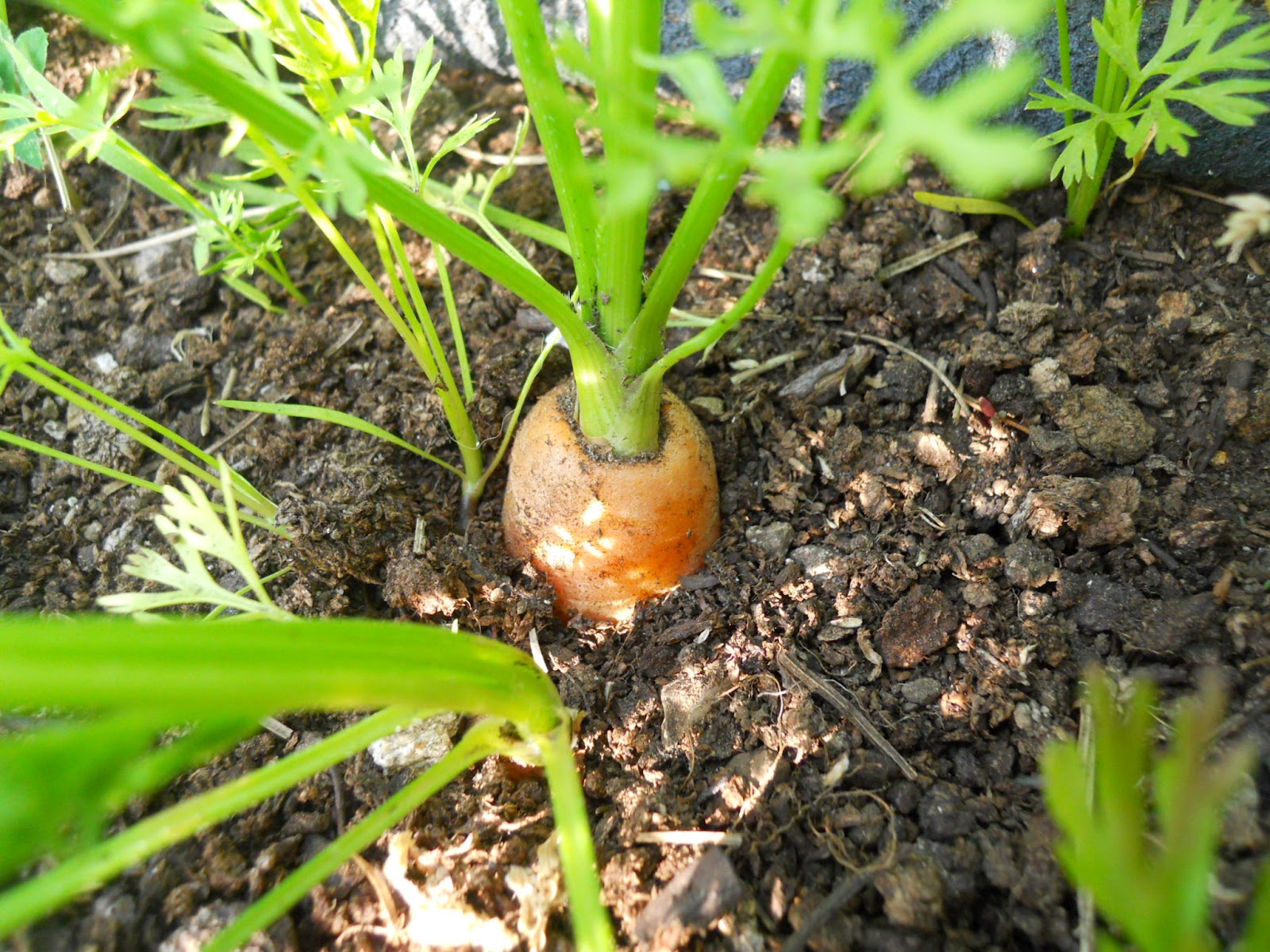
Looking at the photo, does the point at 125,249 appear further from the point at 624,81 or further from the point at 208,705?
the point at 208,705

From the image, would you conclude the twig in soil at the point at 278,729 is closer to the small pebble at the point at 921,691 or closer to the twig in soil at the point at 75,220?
the small pebble at the point at 921,691

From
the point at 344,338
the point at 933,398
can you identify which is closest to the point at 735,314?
the point at 933,398

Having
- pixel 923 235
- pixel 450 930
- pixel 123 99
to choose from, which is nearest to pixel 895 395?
pixel 923 235

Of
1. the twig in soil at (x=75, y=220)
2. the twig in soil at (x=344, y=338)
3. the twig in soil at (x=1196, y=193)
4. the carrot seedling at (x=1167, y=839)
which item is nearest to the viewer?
the carrot seedling at (x=1167, y=839)

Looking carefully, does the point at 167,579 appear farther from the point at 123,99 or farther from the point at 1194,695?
the point at 123,99

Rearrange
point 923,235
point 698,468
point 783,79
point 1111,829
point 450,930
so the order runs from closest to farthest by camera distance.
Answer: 1. point 1111,829
2. point 783,79
3. point 450,930
4. point 698,468
5. point 923,235

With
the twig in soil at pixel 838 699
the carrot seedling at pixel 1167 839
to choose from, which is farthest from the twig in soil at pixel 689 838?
the carrot seedling at pixel 1167 839
